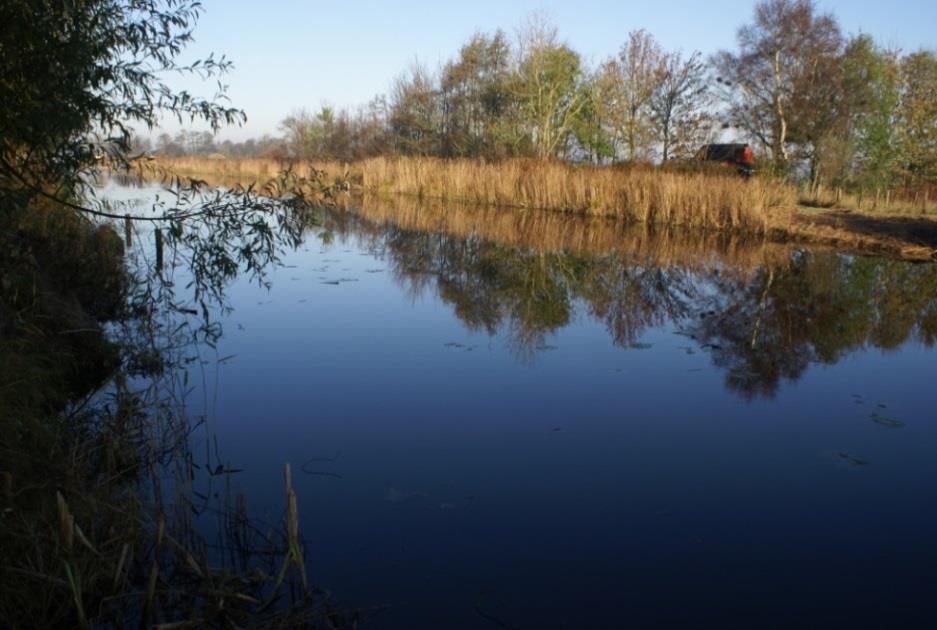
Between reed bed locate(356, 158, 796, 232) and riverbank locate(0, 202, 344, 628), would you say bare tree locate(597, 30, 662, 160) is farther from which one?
riverbank locate(0, 202, 344, 628)

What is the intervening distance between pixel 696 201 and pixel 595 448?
45.4 feet

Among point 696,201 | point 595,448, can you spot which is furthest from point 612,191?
point 595,448

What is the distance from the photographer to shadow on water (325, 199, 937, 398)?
788cm

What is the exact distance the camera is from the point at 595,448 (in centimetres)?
492

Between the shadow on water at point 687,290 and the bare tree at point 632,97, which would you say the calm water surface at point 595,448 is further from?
the bare tree at point 632,97

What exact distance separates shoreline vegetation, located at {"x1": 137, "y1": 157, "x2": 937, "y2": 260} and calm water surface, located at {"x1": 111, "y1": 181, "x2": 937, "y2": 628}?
5.62 m

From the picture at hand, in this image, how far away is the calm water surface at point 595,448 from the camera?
3359 mm

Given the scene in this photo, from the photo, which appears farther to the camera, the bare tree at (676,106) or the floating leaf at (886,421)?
the bare tree at (676,106)

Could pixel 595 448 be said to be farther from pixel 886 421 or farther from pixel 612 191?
pixel 612 191

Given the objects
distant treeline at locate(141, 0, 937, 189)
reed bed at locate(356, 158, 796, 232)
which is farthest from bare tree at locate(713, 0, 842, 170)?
reed bed at locate(356, 158, 796, 232)

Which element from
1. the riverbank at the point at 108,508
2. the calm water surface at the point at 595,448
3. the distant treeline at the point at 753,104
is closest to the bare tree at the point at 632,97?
the distant treeline at the point at 753,104

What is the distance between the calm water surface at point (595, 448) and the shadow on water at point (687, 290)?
0.07 meters

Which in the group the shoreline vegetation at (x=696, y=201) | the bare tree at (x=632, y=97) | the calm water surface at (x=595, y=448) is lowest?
the calm water surface at (x=595, y=448)

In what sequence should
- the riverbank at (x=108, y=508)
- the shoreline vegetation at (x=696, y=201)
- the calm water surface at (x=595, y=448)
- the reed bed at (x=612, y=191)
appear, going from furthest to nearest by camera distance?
1. the reed bed at (x=612, y=191)
2. the shoreline vegetation at (x=696, y=201)
3. the calm water surface at (x=595, y=448)
4. the riverbank at (x=108, y=508)
